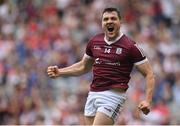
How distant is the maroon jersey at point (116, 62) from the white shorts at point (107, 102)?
0.08 meters

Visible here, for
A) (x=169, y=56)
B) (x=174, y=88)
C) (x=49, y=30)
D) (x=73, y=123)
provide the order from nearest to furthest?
(x=73, y=123)
(x=174, y=88)
(x=169, y=56)
(x=49, y=30)

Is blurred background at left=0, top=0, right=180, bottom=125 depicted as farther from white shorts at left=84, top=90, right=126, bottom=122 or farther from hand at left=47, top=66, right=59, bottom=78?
white shorts at left=84, top=90, right=126, bottom=122


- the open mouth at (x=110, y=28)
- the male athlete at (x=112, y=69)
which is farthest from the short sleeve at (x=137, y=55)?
the open mouth at (x=110, y=28)

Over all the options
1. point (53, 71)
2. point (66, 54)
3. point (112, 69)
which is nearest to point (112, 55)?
point (112, 69)

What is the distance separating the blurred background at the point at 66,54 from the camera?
16391mm

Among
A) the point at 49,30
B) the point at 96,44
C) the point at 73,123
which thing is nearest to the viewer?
the point at 96,44

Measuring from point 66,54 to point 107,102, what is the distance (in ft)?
28.3

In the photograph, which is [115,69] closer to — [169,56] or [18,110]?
[18,110]

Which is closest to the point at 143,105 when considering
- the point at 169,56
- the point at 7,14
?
the point at 169,56

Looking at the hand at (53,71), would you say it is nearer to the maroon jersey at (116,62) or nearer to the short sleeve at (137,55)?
the maroon jersey at (116,62)

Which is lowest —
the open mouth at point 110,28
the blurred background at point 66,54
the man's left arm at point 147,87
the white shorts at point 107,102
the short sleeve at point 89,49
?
the blurred background at point 66,54

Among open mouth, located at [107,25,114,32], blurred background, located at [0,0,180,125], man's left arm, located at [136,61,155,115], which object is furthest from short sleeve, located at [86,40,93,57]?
blurred background, located at [0,0,180,125]

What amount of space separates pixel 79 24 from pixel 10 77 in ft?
9.47

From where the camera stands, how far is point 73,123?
15.8 metres
